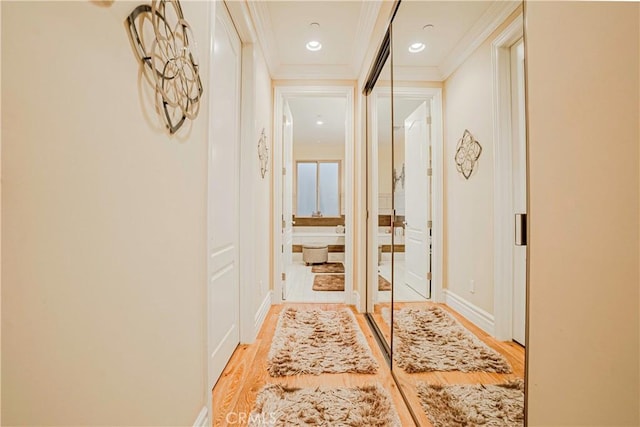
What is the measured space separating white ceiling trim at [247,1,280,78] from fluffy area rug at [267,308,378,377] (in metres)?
2.44

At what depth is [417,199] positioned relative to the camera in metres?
1.70

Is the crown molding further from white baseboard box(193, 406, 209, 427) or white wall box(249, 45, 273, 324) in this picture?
white baseboard box(193, 406, 209, 427)

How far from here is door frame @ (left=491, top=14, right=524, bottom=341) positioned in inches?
30.2

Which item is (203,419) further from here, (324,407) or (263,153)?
(263,153)

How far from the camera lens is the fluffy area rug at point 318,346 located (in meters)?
1.81

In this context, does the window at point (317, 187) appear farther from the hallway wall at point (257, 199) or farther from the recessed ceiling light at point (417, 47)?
the recessed ceiling light at point (417, 47)

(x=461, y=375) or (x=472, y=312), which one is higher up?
A: (x=472, y=312)

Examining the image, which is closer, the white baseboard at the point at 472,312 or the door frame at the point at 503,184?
the door frame at the point at 503,184

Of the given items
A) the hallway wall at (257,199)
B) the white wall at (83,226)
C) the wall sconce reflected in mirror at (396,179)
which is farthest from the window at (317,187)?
the white wall at (83,226)

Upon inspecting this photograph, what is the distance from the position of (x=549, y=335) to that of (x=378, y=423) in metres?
1.04

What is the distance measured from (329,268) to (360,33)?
149 inches

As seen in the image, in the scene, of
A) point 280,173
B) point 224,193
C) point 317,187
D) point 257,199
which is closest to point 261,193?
point 257,199

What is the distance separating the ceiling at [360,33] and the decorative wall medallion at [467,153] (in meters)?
0.30

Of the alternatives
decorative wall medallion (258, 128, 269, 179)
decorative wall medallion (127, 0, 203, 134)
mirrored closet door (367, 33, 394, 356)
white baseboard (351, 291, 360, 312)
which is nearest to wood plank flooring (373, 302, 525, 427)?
mirrored closet door (367, 33, 394, 356)
